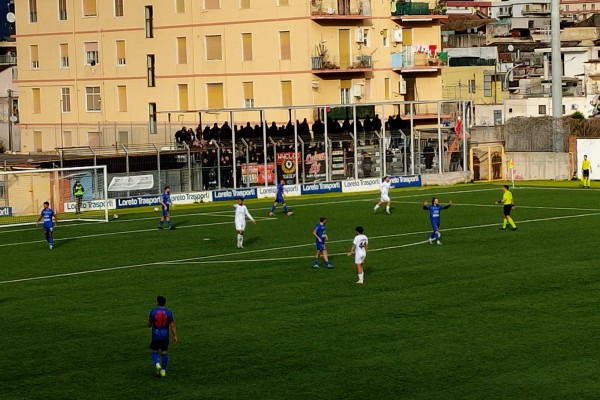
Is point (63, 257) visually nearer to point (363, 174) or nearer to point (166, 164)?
point (166, 164)

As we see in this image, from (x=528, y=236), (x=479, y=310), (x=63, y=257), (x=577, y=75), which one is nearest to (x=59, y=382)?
(x=479, y=310)

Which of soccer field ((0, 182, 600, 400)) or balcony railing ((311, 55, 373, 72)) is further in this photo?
balcony railing ((311, 55, 373, 72))

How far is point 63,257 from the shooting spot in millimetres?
44250

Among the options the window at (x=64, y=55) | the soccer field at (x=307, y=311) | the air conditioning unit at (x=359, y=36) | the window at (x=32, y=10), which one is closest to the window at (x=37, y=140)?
the window at (x=64, y=55)

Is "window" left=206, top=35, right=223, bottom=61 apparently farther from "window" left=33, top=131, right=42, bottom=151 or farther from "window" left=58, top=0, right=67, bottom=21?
"window" left=33, top=131, right=42, bottom=151

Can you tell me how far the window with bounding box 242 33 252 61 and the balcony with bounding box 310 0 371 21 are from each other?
16.6 feet

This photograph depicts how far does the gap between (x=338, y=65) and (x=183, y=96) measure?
39.8 feet

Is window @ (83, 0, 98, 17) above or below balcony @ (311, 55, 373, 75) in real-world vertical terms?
above

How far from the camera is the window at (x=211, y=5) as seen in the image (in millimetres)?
84375

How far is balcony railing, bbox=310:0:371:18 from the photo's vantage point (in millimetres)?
82312

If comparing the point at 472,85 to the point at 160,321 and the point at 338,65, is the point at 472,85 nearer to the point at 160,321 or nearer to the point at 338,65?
the point at 338,65

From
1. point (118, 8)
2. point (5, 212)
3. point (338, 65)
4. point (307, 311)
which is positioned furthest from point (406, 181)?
point (307, 311)

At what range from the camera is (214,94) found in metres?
86.3

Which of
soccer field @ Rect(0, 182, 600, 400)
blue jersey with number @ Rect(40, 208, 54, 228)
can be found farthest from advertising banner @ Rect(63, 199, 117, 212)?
blue jersey with number @ Rect(40, 208, 54, 228)
